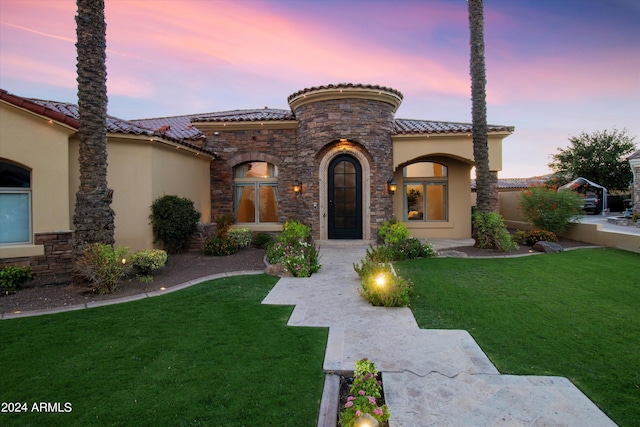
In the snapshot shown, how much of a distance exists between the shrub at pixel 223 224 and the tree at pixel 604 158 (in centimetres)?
3400

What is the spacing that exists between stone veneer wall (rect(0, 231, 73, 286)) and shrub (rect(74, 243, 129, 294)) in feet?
4.40

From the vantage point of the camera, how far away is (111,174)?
29.7 ft

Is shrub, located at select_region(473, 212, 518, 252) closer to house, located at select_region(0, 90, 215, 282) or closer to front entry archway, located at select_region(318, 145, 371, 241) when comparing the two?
front entry archway, located at select_region(318, 145, 371, 241)

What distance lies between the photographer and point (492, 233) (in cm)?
1044

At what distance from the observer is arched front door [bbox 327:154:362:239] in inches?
472

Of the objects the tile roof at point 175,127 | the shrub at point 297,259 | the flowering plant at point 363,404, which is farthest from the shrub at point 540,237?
the tile roof at point 175,127

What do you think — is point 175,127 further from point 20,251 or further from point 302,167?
point 20,251

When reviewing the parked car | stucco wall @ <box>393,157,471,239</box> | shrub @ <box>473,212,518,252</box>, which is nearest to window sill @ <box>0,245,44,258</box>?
shrub @ <box>473,212,518,252</box>

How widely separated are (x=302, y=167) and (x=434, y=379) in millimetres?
9658

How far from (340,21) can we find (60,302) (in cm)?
1208

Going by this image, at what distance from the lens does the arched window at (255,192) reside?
13.2 meters

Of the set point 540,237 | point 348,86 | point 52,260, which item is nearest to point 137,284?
point 52,260

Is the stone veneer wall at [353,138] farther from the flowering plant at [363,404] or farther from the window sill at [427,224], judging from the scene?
the flowering plant at [363,404]

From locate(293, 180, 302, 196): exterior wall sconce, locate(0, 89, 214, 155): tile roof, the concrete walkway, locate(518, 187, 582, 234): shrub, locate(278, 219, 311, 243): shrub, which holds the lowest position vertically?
the concrete walkway
